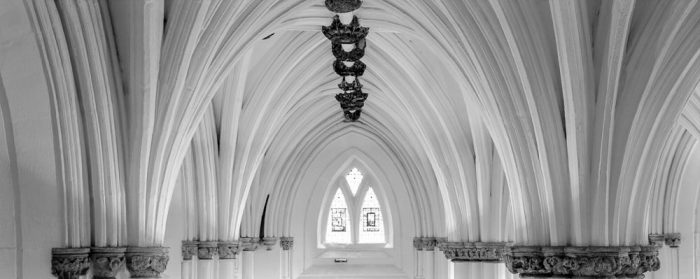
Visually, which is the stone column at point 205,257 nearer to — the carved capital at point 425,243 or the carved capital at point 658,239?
the carved capital at point 658,239

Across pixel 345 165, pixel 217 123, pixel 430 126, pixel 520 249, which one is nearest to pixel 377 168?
pixel 345 165

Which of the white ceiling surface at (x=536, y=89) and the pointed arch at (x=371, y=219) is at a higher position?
the white ceiling surface at (x=536, y=89)

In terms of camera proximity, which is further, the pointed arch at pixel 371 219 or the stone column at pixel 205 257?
the pointed arch at pixel 371 219

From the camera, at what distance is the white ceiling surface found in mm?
9766

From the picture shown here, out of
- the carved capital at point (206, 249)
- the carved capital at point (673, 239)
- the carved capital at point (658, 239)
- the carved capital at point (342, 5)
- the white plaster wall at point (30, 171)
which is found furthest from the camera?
the carved capital at point (673, 239)

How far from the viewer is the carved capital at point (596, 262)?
33.5ft

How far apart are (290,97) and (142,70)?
9564 millimetres

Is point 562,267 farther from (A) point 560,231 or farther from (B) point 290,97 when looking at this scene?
(B) point 290,97

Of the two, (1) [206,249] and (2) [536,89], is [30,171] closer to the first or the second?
(2) [536,89]

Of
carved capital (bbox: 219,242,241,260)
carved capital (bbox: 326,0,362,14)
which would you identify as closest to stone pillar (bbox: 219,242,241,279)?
carved capital (bbox: 219,242,241,260)

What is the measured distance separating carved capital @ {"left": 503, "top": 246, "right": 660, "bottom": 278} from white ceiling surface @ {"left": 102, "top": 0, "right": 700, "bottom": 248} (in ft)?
0.47

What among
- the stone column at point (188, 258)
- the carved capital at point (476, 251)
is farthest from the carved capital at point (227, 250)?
the carved capital at point (476, 251)

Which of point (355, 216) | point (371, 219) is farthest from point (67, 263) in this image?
point (371, 219)

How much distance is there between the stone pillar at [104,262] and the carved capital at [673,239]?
41.8ft
